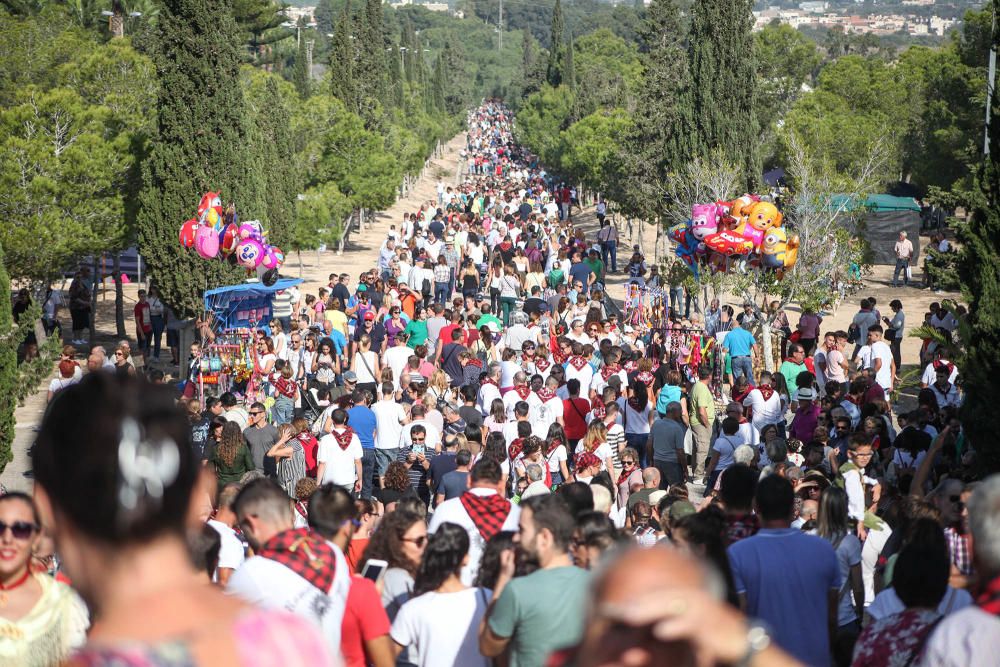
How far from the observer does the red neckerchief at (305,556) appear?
433 centimetres

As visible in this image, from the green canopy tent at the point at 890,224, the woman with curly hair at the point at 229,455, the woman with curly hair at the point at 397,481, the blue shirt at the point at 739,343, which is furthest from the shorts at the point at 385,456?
the green canopy tent at the point at 890,224

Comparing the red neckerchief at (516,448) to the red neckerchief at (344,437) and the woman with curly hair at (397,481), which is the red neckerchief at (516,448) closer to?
the woman with curly hair at (397,481)

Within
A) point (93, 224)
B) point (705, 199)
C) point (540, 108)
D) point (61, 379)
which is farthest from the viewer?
point (540, 108)

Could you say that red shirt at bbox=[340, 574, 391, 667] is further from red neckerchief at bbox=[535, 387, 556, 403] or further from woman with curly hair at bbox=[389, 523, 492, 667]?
red neckerchief at bbox=[535, 387, 556, 403]

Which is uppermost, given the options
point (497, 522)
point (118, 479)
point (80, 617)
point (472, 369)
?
point (118, 479)

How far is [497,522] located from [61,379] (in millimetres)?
8257

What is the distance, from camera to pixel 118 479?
1.72 meters

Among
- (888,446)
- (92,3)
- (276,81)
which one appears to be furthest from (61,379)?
(92,3)

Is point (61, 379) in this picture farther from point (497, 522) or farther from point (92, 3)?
point (92, 3)

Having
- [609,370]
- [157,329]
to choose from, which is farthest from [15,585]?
[157,329]

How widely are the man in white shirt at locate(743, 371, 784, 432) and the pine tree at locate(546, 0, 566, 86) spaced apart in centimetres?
7036

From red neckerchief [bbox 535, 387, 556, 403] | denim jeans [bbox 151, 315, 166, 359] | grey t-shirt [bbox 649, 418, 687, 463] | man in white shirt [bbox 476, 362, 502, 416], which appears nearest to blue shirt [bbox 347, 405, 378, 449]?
man in white shirt [bbox 476, 362, 502, 416]

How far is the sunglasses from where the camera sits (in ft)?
13.5

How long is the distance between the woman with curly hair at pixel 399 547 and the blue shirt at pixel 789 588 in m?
1.54
